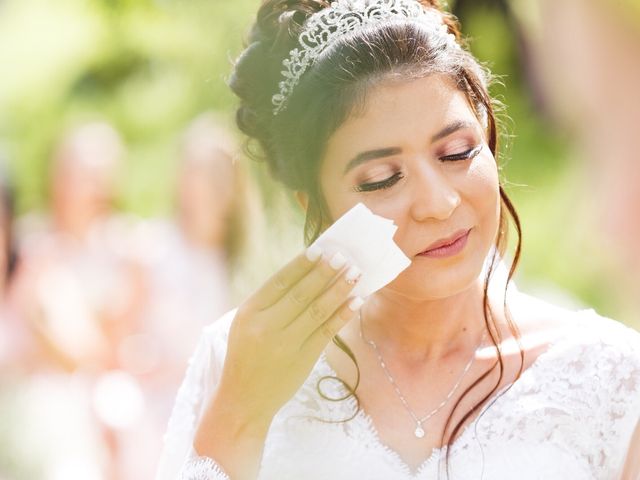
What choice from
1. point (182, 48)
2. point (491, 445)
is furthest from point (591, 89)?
point (182, 48)

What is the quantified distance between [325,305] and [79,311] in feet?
12.9

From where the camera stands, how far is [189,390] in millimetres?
2713

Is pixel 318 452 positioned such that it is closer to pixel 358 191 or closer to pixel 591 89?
pixel 358 191

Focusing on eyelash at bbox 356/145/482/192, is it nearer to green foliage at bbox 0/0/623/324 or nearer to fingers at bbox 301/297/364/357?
fingers at bbox 301/297/364/357

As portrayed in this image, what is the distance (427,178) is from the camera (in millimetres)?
2166

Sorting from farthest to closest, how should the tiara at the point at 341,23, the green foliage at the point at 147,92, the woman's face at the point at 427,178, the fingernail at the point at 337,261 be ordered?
the green foliage at the point at 147,92, the tiara at the point at 341,23, the woman's face at the point at 427,178, the fingernail at the point at 337,261

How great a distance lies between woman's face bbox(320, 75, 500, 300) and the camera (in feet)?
7.14

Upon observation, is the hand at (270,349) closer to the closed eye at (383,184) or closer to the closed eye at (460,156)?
the closed eye at (383,184)

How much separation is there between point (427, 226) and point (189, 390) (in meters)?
0.90

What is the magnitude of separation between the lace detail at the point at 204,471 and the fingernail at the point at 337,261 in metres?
0.54

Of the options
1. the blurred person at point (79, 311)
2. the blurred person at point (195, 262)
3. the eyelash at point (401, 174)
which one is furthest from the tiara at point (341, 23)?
the blurred person at point (79, 311)

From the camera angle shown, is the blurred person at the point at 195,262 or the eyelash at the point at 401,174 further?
the blurred person at the point at 195,262

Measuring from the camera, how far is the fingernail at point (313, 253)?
2.09 metres

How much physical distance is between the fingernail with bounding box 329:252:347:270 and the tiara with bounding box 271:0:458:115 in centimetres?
56
